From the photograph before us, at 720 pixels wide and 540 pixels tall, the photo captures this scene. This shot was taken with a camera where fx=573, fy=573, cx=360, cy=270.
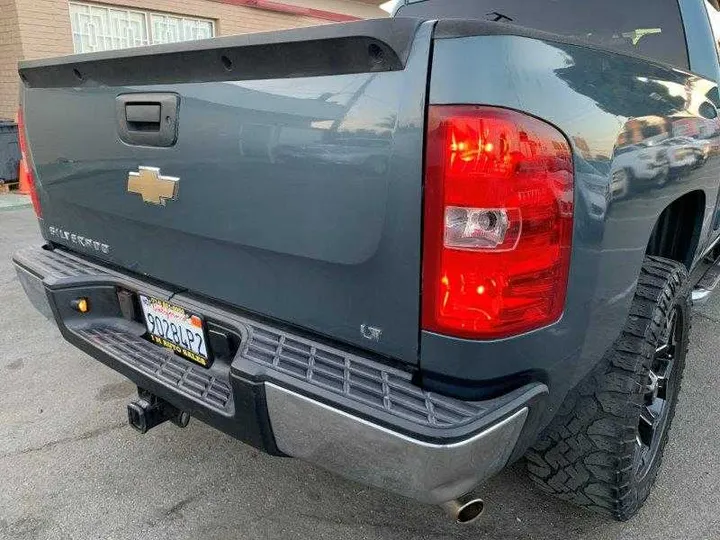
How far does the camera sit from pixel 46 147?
2.38 m

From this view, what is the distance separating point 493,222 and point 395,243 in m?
0.24

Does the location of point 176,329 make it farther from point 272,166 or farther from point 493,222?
point 493,222

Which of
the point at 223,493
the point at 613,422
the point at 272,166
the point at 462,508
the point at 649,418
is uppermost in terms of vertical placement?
the point at 272,166

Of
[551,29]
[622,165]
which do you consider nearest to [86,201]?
[622,165]

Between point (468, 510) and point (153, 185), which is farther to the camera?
point (153, 185)

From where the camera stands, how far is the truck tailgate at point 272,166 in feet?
4.58

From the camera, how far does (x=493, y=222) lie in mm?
1336

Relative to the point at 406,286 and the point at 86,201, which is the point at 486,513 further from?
the point at 86,201

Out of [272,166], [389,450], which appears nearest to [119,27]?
[272,166]

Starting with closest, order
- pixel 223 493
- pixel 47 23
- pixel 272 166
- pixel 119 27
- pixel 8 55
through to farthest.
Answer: pixel 272 166, pixel 223 493, pixel 47 23, pixel 8 55, pixel 119 27

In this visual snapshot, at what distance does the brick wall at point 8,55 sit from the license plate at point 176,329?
8.14m

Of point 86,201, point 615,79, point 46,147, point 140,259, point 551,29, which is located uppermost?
point 551,29

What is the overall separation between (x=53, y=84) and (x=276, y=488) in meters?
1.84

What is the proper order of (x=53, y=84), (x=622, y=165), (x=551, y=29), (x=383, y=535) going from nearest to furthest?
1. (x=622, y=165)
2. (x=383, y=535)
3. (x=53, y=84)
4. (x=551, y=29)
